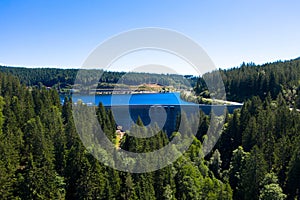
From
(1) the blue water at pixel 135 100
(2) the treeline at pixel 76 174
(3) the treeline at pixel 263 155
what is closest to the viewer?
(2) the treeline at pixel 76 174

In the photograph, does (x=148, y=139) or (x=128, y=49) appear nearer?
(x=128, y=49)

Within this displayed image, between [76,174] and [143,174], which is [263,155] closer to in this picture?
[143,174]

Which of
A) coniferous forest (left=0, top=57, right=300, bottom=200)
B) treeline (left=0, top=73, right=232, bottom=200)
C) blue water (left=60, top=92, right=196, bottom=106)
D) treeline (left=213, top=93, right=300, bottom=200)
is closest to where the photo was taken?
treeline (left=0, top=73, right=232, bottom=200)

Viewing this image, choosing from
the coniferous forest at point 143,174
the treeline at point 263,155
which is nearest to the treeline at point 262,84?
the treeline at point 263,155

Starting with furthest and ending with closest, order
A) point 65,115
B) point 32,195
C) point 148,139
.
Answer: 1. point 65,115
2. point 148,139
3. point 32,195

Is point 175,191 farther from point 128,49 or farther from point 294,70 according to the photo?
point 294,70

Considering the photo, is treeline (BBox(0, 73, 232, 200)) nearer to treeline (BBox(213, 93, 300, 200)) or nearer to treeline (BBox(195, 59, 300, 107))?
treeline (BBox(213, 93, 300, 200))

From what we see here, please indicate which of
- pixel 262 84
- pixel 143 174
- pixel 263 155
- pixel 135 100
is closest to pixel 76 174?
pixel 143 174

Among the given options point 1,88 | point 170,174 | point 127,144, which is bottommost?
point 170,174

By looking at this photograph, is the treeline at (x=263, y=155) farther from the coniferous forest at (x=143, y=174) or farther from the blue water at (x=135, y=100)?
the blue water at (x=135, y=100)

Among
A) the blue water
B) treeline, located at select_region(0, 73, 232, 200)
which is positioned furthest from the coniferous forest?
the blue water

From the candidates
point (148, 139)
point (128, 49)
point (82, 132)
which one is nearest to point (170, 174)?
point (148, 139)
